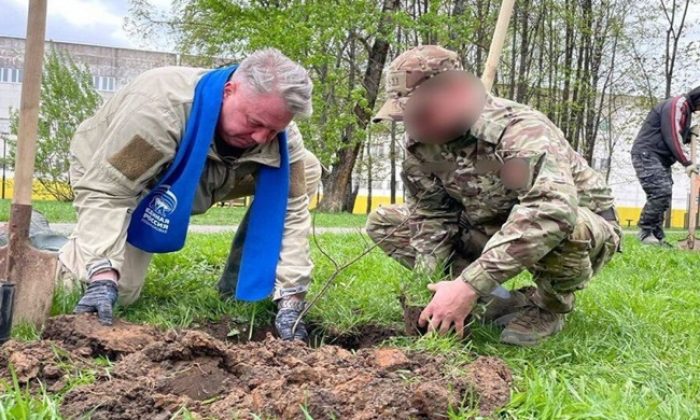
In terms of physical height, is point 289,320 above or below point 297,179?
below

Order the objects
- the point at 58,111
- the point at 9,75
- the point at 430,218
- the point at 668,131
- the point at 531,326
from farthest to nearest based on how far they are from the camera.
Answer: the point at 9,75
the point at 58,111
the point at 668,131
the point at 430,218
the point at 531,326

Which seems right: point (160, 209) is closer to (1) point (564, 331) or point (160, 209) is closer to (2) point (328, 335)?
(2) point (328, 335)

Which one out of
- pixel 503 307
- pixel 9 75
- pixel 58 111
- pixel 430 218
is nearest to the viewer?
pixel 503 307

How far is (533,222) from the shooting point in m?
2.62

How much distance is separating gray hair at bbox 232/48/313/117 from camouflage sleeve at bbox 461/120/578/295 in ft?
2.89

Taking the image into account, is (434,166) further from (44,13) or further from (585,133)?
(585,133)

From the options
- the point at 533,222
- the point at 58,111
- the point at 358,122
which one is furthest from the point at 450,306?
the point at 58,111

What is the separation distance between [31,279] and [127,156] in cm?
65

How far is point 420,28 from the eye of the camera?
1722 cm

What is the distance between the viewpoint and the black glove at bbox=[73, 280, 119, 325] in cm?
265

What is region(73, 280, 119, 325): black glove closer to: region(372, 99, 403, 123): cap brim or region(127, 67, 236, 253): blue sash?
region(127, 67, 236, 253): blue sash

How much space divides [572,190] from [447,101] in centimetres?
62

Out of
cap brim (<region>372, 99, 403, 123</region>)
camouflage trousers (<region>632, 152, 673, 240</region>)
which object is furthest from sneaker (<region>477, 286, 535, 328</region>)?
camouflage trousers (<region>632, 152, 673, 240</region>)

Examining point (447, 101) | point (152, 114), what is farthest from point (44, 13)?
point (447, 101)
